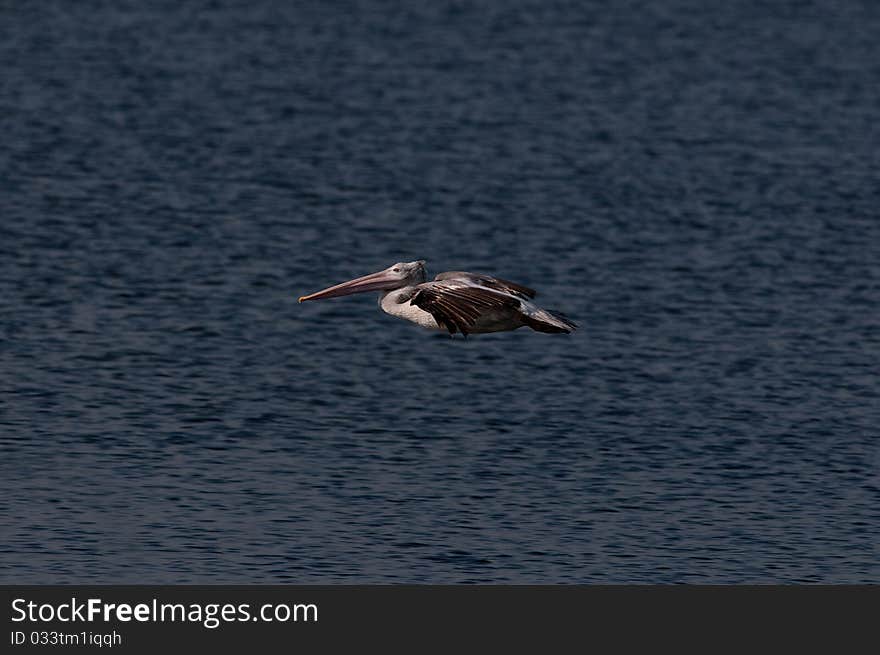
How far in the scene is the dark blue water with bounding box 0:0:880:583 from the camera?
138 ft

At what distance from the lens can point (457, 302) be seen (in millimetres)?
30812

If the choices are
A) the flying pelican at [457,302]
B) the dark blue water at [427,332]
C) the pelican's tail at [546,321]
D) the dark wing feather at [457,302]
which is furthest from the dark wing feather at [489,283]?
the dark blue water at [427,332]

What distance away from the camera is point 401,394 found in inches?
1971

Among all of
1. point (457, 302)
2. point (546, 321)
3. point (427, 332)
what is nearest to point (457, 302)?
point (457, 302)

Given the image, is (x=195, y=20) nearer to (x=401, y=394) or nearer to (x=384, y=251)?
(x=384, y=251)

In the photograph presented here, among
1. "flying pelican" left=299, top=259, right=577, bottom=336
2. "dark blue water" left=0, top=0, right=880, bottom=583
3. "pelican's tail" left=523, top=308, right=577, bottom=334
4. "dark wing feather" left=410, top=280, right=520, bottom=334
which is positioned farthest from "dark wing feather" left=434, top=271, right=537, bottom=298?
"dark blue water" left=0, top=0, right=880, bottom=583

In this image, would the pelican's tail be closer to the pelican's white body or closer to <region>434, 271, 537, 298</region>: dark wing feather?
<region>434, 271, 537, 298</region>: dark wing feather

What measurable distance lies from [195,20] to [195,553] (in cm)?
6553

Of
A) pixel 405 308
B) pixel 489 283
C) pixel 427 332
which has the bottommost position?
pixel 405 308

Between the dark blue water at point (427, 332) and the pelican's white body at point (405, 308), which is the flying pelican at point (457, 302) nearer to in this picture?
the pelican's white body at point (405, 308)

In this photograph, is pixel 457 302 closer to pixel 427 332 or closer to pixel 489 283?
pixel 489 283

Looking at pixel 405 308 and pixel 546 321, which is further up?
pixel 405 308

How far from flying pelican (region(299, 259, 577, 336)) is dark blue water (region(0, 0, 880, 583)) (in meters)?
8.46
